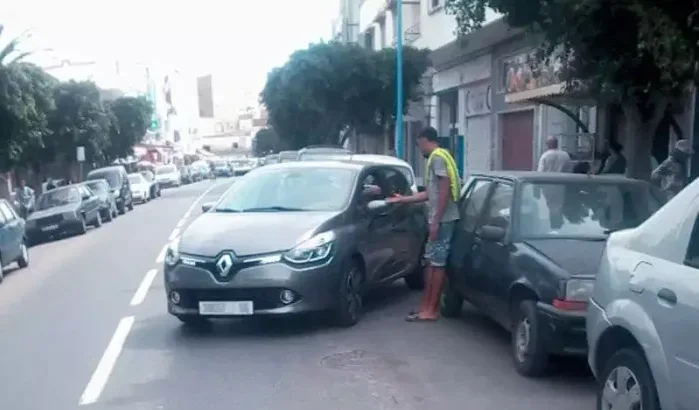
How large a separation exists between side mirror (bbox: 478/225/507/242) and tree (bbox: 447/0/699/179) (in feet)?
7.35

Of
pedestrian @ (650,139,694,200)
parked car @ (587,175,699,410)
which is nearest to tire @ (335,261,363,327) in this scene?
parked car @ (587,175,699,410)

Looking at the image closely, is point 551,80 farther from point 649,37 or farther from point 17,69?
point 17,69

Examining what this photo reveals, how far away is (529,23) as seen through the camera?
1034 cm

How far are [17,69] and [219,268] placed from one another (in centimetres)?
1949

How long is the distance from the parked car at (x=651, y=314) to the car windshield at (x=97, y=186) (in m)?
26.0

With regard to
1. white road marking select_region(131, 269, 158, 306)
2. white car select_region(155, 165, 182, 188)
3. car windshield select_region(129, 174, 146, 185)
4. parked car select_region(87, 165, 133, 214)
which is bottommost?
white car select_region(155, 165, 182, 188)

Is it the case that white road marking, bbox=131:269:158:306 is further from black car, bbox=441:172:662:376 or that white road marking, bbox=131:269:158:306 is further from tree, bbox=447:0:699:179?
tree, bbox=447:0:699:179

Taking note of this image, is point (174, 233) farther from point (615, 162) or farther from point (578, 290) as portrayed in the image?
point (578, 290)

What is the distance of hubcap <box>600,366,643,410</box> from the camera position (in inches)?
192

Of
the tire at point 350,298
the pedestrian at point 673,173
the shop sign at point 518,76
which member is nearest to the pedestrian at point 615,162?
the pedestrian at point 673,173

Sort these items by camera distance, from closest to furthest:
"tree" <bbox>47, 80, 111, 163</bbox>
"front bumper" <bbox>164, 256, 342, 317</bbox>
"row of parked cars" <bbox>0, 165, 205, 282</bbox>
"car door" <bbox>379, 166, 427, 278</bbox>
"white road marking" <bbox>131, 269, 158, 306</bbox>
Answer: "front bumper" <bbox>164, 256, 342, 317</bbox>
"car door" <bbox>379, 166, 427, 278</bbox>
"white road marking" <bbox>131, 269, 158, 306</bbox>
"row of parked cars" <bbox>0, 165, 205, 282</bbox>
"tree" <bbox>47, 80, 111, 163</bbox>

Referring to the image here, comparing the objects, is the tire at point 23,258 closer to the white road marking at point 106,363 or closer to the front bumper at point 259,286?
the white road marking at point 106,363

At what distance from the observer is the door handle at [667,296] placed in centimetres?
446

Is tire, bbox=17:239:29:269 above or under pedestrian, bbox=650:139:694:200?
under
